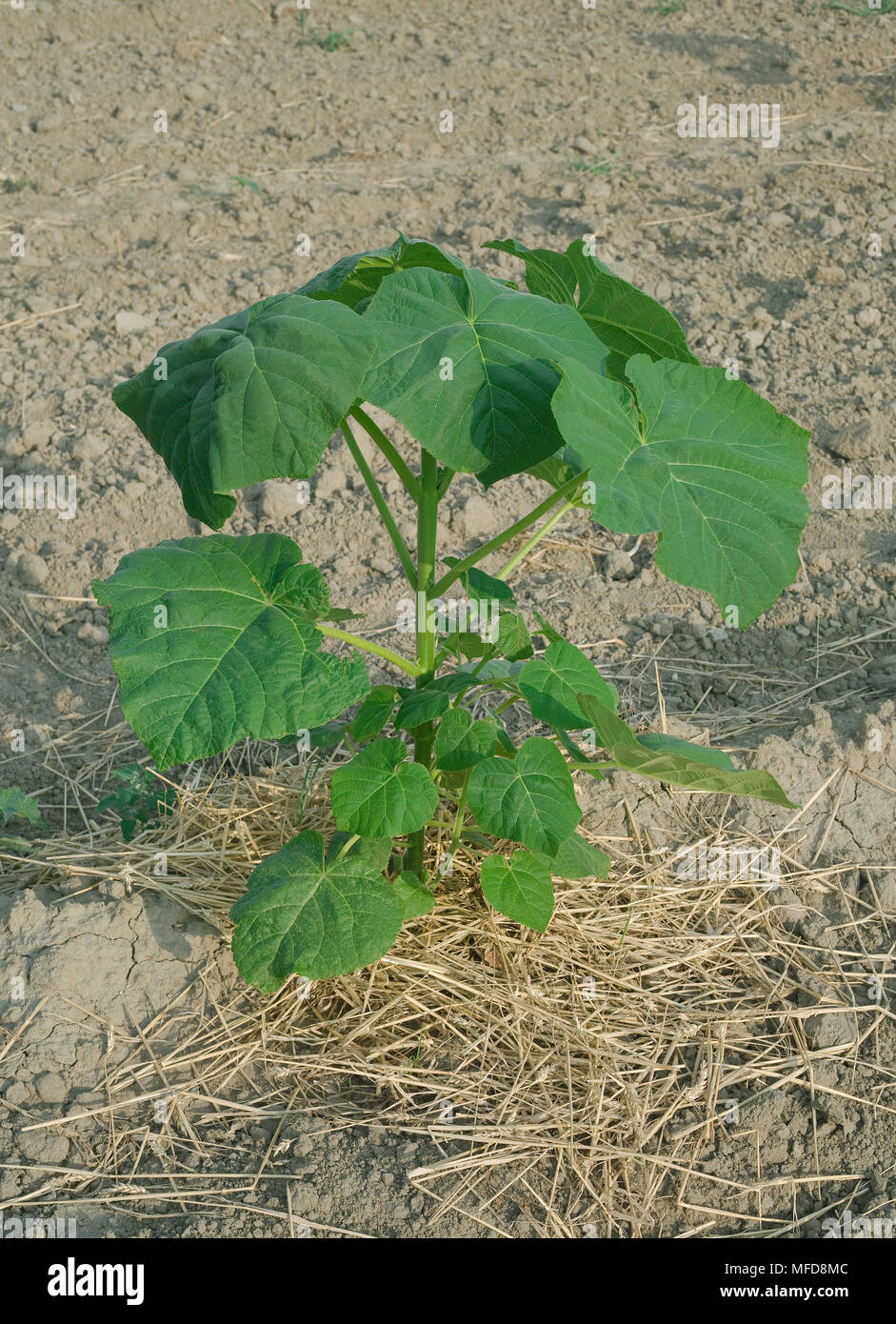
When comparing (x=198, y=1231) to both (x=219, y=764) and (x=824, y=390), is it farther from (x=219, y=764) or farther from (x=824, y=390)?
(x=824, y=390)

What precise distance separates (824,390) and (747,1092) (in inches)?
93.0

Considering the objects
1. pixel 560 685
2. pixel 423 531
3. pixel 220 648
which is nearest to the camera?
pixel 220 648

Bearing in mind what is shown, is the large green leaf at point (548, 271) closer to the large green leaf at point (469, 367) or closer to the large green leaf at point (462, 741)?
the large green leaf at point (469, 367)

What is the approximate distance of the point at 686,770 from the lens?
67.8 inches

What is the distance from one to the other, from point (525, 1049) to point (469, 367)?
1.09m

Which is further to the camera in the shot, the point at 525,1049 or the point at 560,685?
the point at 525,1049

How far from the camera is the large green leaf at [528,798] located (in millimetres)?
1622

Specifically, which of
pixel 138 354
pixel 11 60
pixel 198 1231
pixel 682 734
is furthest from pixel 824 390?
pixel 11 60

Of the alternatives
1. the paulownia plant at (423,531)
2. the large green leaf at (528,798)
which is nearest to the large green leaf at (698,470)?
the paulownia plant at (423,531)

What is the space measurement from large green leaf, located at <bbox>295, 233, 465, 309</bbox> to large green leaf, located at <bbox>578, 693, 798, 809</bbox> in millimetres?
698

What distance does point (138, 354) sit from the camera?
3680 mm

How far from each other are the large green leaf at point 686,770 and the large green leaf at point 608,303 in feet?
1.99

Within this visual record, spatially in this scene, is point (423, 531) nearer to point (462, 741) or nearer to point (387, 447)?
point (387, 447)

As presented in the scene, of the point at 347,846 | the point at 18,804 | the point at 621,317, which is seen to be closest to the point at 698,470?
the point at 621,317
